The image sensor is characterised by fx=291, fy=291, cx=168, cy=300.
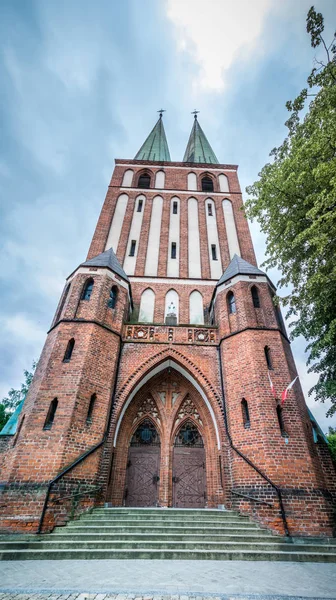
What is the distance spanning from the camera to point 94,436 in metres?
8.02

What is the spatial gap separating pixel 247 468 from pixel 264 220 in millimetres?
7076

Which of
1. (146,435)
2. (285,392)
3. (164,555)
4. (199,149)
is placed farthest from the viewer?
(199,149)

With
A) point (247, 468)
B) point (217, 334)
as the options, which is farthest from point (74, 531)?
point (217, 334)

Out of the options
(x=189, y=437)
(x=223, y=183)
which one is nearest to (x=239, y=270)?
(x=189, y=437)

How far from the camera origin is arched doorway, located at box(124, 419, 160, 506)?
9305 mm

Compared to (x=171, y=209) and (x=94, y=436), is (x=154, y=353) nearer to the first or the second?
(x=94, y=436)

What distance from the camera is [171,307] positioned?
12.6 meters

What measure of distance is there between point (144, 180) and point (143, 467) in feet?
54.4

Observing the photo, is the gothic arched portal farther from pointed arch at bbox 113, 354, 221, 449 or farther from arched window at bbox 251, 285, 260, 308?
arched window at bbox 251, 285, 260, 308

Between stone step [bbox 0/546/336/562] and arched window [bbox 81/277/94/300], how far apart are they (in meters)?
6.98

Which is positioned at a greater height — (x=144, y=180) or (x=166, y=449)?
(x=144, y=180)

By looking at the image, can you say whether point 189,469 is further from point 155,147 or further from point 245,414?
point 155,147

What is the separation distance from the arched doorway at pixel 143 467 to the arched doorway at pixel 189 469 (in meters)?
0.66

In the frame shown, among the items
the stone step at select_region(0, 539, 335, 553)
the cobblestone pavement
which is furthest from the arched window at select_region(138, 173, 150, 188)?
the cobblestone pavement
